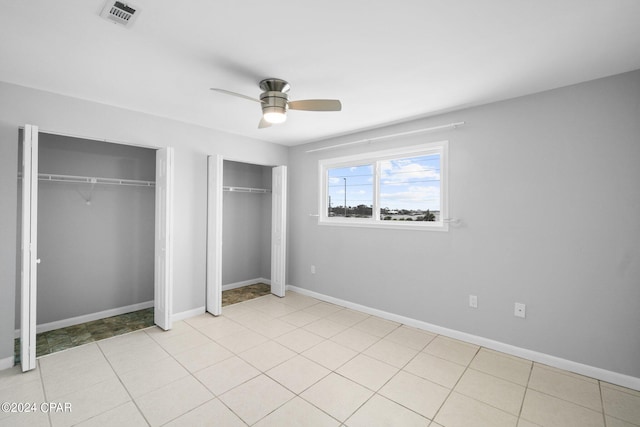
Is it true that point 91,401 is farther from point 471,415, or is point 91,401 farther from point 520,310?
point 520,310

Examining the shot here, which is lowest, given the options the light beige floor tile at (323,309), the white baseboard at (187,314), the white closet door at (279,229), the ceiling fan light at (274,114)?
the light beige floor tile at (323,309)

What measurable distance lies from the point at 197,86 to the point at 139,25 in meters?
0.88

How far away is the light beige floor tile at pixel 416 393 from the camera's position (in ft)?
6.93

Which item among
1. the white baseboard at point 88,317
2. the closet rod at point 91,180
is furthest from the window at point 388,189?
the white baseboard at point 88,317

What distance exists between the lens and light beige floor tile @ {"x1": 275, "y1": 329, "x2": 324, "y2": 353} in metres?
3.03

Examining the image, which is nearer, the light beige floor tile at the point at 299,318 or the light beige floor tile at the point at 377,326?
the light beige floor tile at the point at 377,326

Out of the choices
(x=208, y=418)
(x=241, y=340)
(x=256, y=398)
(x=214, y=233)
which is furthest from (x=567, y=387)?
(x=214, y=233)

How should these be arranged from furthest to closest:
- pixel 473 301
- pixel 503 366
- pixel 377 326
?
pixel 377 326
pixel 473 301
pixel 503 366

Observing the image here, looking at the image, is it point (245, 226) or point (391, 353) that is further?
point (245, 226)

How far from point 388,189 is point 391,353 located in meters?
2.00

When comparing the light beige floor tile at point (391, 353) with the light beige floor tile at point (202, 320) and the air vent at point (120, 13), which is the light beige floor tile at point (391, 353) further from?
the air vent at point (120, 13)

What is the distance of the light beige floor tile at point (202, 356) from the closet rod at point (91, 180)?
230 centimetres

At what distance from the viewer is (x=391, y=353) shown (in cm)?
291

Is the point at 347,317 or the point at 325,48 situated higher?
the point at 325,48
